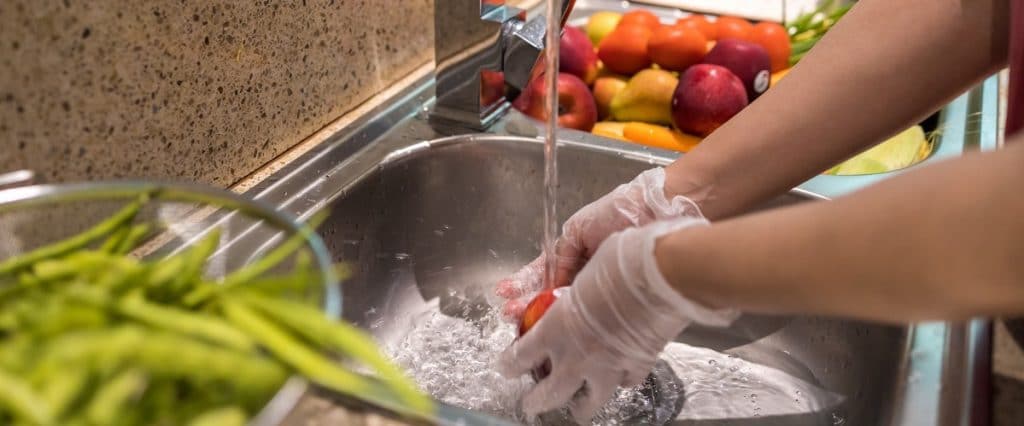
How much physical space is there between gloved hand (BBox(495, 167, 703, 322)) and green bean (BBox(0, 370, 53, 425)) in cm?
58

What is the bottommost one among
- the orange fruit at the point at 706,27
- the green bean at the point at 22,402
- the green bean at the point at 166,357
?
the green bean at the point at 22,402

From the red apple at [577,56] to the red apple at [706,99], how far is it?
194 millimetres

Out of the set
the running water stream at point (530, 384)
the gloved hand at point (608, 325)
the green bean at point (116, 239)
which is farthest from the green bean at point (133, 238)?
the running water stream at point (530, 384)

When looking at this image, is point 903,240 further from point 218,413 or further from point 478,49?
point 478,49

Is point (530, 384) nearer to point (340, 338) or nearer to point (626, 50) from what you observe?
point (340, 338)

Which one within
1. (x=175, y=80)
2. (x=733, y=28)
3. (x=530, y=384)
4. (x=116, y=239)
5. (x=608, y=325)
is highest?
(x=733, y=28)

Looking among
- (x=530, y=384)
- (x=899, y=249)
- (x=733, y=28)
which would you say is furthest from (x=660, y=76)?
(x=899, y=249)

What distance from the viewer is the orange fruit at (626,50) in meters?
1.37

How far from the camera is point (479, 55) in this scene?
1096mm

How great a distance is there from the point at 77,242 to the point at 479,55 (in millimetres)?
670

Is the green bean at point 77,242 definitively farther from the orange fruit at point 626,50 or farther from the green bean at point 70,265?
the orange fruit at point 626,50

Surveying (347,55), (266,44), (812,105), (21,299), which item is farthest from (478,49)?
(21,299)

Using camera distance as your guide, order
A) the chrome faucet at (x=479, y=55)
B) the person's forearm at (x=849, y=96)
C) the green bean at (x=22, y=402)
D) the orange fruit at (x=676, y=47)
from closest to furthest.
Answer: the green bean at (x=22, y=402)
the person's forearm at (x=849, y=96)
the chrome faucet at (x=479, y=55)
the orange fruit at (x=676, y=47)

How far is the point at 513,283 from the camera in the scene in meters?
0.97
